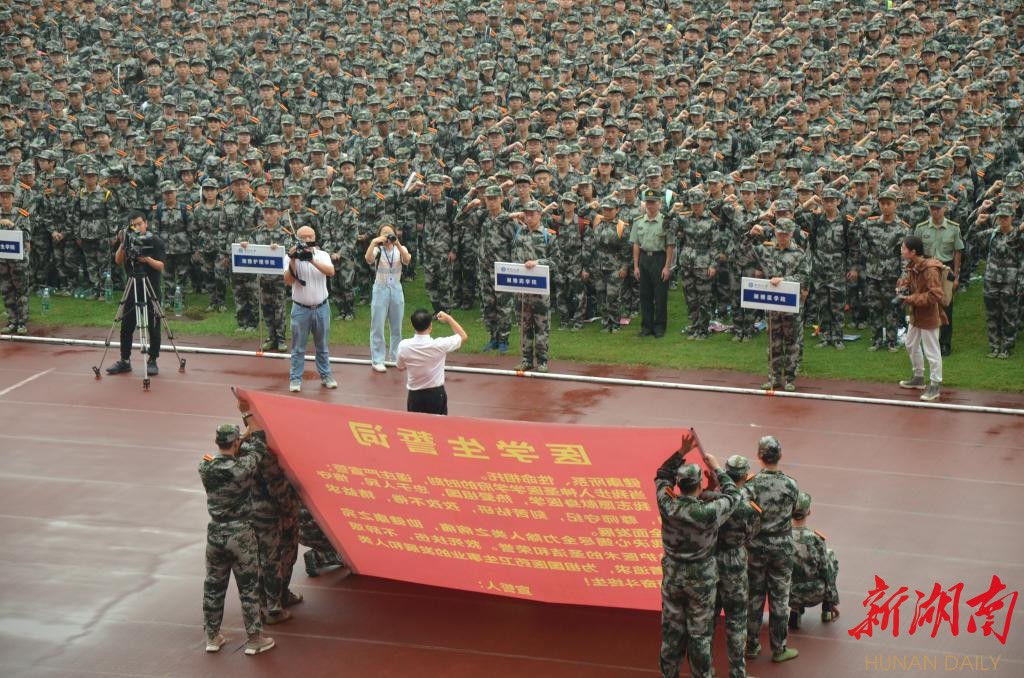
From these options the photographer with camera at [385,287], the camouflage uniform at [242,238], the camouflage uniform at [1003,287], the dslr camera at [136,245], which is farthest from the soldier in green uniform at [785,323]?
the dslr camera at [136,245]

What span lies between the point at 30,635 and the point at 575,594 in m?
3.82

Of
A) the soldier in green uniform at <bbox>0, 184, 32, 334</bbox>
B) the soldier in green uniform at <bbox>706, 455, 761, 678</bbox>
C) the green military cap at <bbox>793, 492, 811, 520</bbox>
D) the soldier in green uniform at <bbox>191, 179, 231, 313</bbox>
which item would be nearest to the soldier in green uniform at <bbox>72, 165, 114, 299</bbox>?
the soldier in green uniform at <bbox>0, 184, 32, 334</bbox>

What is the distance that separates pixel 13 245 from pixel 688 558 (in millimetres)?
12649

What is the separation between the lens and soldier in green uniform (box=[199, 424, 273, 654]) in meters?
8.67

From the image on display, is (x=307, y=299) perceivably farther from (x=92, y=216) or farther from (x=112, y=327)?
(x=92, y=216)

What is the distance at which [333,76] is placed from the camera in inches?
939

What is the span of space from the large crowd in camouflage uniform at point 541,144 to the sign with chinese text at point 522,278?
3.74 feet

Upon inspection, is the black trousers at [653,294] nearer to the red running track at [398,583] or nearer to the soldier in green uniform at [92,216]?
the red running track at [398,583]

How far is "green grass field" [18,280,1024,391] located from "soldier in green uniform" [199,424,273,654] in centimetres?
787

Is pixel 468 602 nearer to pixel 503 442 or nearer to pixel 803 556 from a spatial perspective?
pixel 503 442

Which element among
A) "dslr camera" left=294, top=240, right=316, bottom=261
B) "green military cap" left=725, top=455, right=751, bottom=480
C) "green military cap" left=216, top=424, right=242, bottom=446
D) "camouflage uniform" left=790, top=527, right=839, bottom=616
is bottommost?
"camouflage uniform" left=790, top=527, right=839, bottom=616

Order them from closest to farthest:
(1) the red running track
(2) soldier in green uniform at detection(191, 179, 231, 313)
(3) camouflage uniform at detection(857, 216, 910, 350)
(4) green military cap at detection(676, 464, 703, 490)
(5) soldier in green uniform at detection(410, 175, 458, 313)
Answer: (4) green military cap at detection(676, 464, 703, 490), (1) the red running track, (3) camouflage uniform at detection(857, 216, 910, 350), (5) soldier in green uniform at detection(410, 175, 458, 313), (2) soldier in green uniform at detection(191, 179, 231, 313)

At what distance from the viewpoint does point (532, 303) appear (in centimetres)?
1614

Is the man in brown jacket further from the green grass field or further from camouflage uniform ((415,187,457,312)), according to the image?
camouflage uniform ((415,187,457,312))
